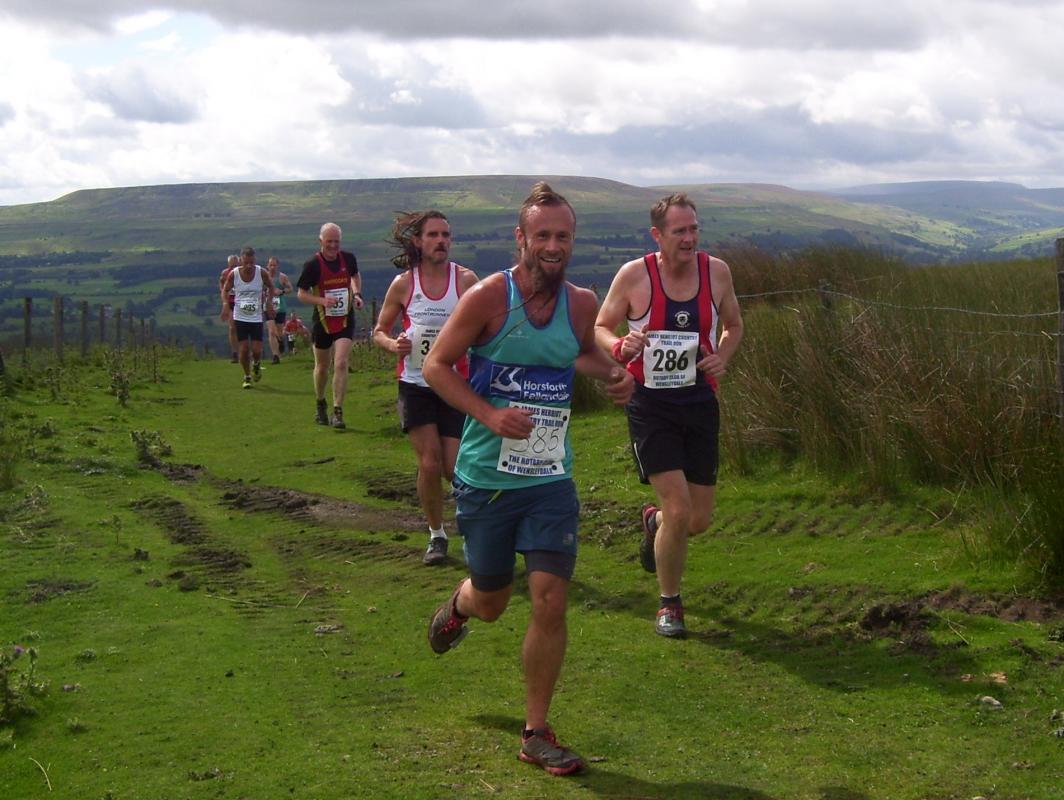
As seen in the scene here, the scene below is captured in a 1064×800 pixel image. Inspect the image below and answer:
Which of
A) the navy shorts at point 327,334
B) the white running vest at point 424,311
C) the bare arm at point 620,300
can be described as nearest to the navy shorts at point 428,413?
the white running vest at point 424,311

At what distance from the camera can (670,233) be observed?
7.39 m

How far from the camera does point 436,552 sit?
9648 millimetres

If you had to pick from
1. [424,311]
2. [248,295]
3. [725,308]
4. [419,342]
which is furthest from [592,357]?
[248,295]

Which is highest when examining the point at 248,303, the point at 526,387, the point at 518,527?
the point at 526,387

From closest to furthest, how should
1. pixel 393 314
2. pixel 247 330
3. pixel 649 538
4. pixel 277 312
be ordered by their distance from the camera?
pixel 649 538
pixel 393 314
pixel 247 330
pixel 277 312

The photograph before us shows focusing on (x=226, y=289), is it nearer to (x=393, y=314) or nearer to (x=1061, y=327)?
(x=393, y=314)

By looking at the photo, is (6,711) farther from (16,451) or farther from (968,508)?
(16,451)

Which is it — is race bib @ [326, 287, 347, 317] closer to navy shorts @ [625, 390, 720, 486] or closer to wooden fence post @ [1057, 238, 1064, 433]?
navy shorts @ [625, 390, 720, 486]

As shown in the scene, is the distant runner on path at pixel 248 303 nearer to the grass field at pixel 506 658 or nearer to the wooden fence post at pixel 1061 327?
the grass field at pixel 506 658

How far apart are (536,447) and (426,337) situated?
4086 millimetres

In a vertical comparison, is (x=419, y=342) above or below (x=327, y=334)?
above

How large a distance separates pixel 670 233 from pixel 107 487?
7.38m

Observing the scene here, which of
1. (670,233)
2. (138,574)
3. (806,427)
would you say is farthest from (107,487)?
(670,233)

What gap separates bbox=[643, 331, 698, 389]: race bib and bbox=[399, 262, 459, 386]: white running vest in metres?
2.53
